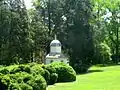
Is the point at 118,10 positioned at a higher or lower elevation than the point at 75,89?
higher

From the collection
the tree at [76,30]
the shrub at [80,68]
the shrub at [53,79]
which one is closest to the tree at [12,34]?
the tree at [76,30]

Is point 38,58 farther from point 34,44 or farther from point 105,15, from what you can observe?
point 105,15

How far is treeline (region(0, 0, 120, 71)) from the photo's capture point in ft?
172

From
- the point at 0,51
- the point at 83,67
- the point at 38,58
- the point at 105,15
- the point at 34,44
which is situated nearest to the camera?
the point at 83,67

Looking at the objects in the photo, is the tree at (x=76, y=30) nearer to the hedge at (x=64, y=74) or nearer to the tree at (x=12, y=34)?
the tree at (x=12, y=34)

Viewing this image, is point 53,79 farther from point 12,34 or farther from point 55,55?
→ point 12,34

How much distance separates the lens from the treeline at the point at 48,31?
172 feet

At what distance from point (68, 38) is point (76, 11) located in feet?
15.7

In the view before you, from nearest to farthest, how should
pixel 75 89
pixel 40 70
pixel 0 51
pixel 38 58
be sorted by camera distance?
pixel 75 89
pixel 40 70
pixel 0 51
pixel 38 58

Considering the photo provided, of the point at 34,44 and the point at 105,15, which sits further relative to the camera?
the point at 105,15

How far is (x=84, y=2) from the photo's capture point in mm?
55750

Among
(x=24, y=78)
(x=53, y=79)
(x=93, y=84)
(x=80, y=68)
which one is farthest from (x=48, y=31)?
(x=24, y=78)

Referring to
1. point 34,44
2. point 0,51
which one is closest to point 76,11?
point 34,44

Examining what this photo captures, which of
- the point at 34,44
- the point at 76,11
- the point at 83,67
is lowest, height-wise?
the point at 83,67
